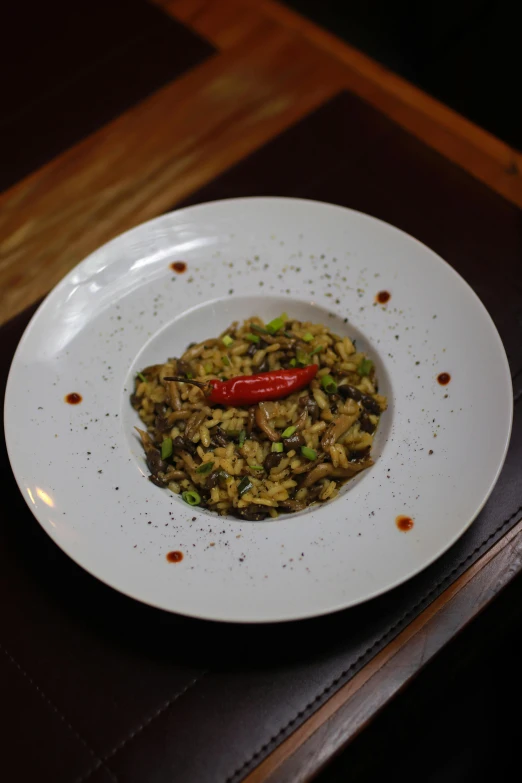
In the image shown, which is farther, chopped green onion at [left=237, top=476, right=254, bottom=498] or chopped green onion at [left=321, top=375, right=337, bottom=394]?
chopped green onion at [left=321, top=375, right=337, bottom=394]

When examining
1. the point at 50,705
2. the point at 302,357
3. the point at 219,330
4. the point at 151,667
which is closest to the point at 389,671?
the point at 151,667

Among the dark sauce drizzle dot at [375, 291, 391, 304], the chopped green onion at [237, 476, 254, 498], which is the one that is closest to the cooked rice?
the chopped green onion at [237, 476, 254, 498]

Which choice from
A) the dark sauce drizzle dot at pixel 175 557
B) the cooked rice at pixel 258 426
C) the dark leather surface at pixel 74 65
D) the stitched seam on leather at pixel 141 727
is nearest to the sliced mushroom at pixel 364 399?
the cooked rice at pixel 258 426

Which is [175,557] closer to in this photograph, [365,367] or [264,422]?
[264,422]

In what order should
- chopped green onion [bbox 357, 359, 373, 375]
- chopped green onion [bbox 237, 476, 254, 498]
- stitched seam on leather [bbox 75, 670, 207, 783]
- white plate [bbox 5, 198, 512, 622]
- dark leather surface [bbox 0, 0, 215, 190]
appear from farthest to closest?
dark leather surface [bbox 0, 0, 215, 190], chopped green onion [bbox 357, 359, 373, 375], chopped green onion [bbox 237, 476, 254, 498], white plate [bbox 5, 198, 512, 622], stitched seam on leather [bbox 75, 670, 207, 783]

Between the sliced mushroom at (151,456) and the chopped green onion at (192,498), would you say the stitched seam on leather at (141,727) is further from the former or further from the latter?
the sliced mushroom at (151,456)

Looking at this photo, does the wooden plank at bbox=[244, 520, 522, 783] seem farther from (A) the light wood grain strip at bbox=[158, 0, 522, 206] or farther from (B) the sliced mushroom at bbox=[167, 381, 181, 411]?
(A) the light wood grain strip at bbox=[158, 0, 522, 206]
